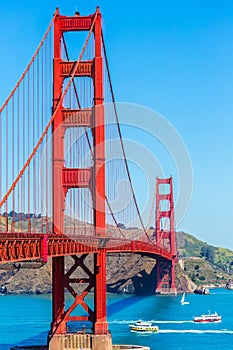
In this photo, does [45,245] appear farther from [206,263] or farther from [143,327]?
[206,263]

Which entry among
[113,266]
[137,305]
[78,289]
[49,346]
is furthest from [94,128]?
[113,266]

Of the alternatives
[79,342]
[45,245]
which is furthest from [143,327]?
[45,245]

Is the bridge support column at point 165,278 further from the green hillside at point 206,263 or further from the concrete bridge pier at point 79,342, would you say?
the concrete bridge pier at point 79,342

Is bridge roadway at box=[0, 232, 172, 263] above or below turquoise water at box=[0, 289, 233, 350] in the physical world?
above

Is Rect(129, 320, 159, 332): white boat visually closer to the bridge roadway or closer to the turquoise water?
the turquoise water

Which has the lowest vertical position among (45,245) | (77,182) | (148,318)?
(148,318)

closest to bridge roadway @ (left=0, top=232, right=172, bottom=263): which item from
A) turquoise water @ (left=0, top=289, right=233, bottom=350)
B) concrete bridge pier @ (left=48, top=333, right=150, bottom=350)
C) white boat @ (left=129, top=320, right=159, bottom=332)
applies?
concrete bridge pier @ (left=48, top=333, right=150, bottom=350)

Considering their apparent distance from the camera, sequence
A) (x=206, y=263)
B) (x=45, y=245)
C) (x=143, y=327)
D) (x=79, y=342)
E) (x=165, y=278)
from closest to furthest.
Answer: (x=45, y=245)
(x=79, y=342)
(x=143, y=327)
(x=165, y=278)
(x=206, y=263)
